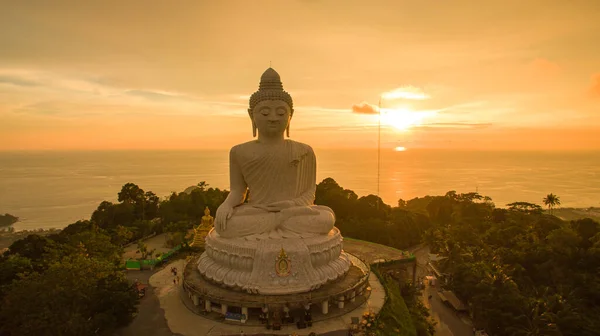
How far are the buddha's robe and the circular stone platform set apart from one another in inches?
85.2

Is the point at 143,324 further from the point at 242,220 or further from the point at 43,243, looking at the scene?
the point at 43,243

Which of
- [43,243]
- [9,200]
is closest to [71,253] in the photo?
[43,243]

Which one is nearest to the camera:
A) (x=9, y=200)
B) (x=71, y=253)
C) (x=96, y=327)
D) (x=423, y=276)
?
(x=96, y=327)

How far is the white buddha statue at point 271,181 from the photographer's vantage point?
50.2ft

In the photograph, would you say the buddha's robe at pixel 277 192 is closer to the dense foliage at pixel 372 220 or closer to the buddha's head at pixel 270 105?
the buddha's head at pixel 270 105

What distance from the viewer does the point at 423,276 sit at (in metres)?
23.6

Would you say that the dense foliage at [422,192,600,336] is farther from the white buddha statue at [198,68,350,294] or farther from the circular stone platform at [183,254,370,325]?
the white buddha statue at [198,68,350,294]

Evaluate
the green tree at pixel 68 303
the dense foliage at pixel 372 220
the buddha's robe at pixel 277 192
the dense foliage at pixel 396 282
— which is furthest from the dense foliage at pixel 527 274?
the green tree at pixel 68 303

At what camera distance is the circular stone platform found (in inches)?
522

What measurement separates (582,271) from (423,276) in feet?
26.6

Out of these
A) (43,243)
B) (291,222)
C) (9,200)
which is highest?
(291,222)

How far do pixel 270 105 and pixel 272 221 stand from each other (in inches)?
188

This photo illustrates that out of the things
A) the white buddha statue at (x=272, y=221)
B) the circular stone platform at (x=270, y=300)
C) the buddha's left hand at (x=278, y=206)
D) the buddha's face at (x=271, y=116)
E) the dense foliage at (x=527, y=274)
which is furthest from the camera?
the buddha's left hand at (x=278, y=206)

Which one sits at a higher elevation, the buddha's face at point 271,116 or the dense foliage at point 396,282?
the buddha's face at point 271,116
